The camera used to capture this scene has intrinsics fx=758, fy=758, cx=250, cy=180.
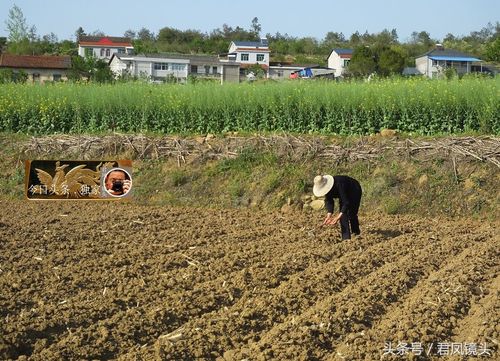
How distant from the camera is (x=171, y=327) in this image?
22.2ft

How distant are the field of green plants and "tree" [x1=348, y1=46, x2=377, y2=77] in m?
25.9

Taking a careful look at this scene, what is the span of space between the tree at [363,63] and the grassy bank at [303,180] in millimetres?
29131

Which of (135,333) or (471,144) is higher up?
(471,144)

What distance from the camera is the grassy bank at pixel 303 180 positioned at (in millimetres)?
14203

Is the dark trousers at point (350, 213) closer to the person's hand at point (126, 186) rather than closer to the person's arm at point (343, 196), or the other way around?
the person's arm at point (343, 196)

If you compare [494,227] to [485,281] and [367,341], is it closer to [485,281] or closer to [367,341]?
[485,281]

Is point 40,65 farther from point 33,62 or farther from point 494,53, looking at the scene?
point 494,53

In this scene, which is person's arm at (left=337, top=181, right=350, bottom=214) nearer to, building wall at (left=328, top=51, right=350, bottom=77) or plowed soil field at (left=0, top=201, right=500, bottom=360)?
plowed soil field at (left=0, top=201, right=500, bottom=360)

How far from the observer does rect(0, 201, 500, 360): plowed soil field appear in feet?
20.5

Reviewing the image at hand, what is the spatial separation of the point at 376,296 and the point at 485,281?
5.24 feet

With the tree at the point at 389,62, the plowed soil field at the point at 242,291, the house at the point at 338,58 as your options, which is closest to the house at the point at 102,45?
the house at the point at 338,58

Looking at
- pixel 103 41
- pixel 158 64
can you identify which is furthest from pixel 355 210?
pixel 103 41

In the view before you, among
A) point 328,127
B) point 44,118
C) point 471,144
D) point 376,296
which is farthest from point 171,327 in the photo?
point 44,118

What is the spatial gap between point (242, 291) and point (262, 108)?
10240mm
